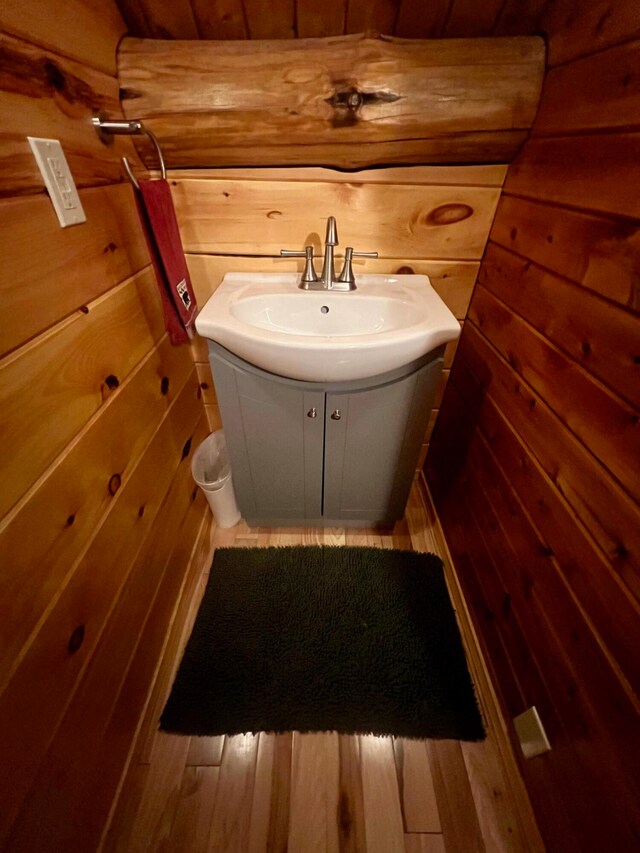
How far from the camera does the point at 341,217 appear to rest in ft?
2.89

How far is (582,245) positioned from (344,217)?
0.56 meters

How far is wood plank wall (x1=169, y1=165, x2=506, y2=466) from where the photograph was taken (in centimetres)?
84

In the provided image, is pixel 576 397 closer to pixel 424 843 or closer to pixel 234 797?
pixel 424 843

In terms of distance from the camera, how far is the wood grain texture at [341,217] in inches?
33.4

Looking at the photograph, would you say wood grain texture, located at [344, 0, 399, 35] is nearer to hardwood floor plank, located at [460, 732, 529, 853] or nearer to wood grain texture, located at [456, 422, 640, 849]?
wood grain texture, located at [456, 422, 640, 849]

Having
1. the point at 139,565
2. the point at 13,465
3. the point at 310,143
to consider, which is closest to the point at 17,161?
the point at 13,465

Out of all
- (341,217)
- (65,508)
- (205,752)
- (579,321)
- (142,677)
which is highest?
(341,217)

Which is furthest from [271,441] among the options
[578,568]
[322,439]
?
[578,568]

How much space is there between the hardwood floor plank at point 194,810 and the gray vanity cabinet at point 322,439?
622mm

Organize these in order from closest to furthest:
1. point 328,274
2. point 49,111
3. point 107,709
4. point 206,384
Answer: point 49,111 → point 107,709 → point 328,274 → point 206,384

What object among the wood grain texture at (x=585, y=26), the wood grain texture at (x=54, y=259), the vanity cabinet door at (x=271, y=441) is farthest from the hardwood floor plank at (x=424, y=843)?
the wood grain texture at (x=585, y=26)

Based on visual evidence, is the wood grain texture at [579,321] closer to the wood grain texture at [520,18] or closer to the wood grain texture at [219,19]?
the wood grain texture at [520,18]

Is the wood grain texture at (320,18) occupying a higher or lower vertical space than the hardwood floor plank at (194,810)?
higher

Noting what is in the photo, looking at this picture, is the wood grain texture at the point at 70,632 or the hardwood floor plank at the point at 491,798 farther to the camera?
the hardwood floor plank at the point at 491,798
